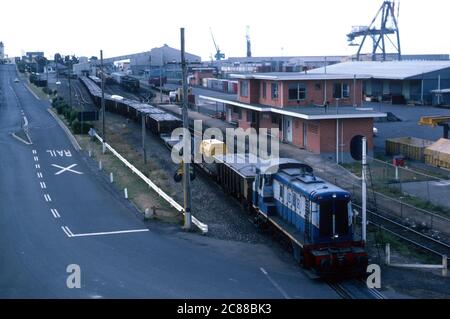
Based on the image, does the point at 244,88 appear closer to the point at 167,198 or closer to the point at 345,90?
the point at 345,90

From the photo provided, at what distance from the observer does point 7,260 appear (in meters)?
16.6

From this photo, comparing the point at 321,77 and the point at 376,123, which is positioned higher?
the point at 321,77

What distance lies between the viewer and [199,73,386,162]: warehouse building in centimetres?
3347

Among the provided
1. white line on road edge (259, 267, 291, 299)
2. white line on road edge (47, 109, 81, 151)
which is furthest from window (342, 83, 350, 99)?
white line on road edge (259, 267, 291, 299)

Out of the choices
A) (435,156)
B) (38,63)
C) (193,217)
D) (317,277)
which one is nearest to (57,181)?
(193,217)

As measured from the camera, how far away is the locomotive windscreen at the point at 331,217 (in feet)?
50.1

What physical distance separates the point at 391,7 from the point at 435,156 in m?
82.5

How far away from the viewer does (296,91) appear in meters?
38.3

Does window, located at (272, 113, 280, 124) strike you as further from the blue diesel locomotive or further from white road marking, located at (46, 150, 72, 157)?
the blue diesel locomotive

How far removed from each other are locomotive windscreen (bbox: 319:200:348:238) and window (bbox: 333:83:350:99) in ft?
80.5

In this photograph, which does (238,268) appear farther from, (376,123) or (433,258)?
(376,123)

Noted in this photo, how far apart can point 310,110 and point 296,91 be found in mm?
3224

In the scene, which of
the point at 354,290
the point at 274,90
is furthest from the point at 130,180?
the point at 354,290

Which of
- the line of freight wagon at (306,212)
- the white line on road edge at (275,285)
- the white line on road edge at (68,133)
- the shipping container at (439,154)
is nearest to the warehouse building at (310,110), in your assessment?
the shipping container at (439,154)
